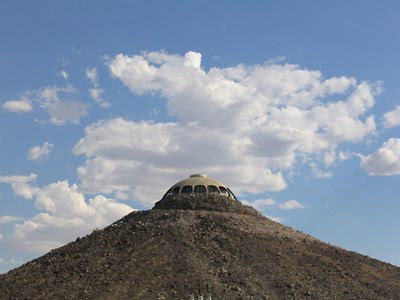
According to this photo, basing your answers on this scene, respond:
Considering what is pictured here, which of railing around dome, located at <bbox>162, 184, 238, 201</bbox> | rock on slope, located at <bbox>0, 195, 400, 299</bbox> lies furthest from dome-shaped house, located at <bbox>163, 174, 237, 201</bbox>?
rock on slope, located at <bbox>0, 195, 400, 299</bbox>

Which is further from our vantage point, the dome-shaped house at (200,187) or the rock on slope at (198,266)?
the dome-shaped house at (200,187)

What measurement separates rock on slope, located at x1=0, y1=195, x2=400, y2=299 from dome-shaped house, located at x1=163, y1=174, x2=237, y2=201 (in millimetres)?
7827

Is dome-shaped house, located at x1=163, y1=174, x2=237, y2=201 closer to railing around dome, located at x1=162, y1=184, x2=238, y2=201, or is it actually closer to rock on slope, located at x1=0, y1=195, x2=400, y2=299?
railing around dome, located at x1=162, y1=184, x2=238, y2=201

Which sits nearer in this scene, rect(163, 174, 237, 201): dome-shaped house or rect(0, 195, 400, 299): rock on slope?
rect(0, 195, 400, 299): rock on slope

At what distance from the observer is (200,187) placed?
300ft

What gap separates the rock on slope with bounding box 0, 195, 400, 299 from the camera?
63.4m

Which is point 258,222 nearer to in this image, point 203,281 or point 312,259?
point 312,259

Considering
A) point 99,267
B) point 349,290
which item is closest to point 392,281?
point 349,290

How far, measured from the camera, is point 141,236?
7488 cm

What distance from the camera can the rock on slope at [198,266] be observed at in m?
63.4

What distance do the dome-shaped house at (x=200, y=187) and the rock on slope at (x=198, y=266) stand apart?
7.83 metres

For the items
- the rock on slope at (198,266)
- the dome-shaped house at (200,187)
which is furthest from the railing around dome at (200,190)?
the rock on slope at (198,266)

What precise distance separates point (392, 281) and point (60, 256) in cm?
4036

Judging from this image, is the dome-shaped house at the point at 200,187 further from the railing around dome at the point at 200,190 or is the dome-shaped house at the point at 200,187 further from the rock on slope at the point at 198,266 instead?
the rock on slope at the point at 198,266
